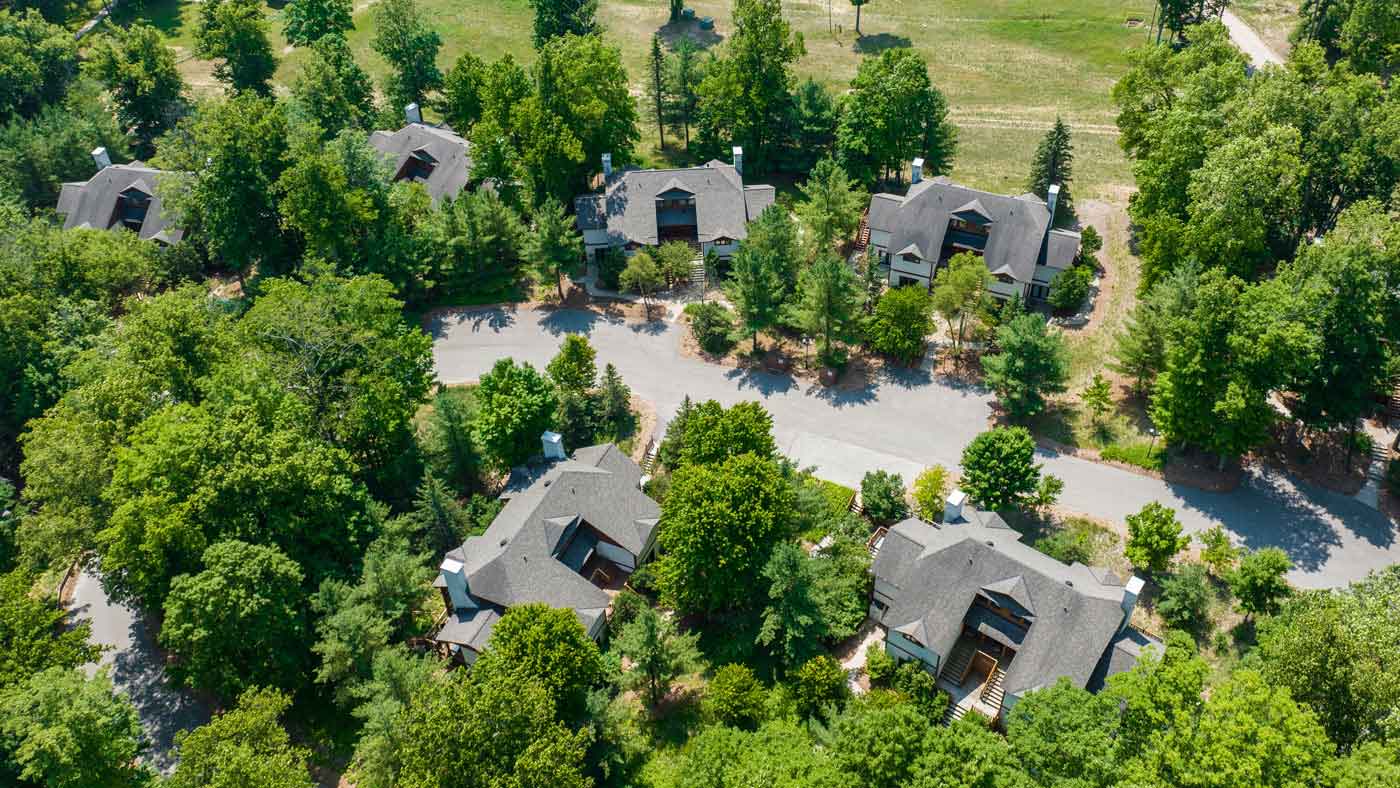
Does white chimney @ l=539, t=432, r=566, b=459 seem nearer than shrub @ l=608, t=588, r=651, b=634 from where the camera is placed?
No

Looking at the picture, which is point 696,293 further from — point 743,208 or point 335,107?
point 335,107

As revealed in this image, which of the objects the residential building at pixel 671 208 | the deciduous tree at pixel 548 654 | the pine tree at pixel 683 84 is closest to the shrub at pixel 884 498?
the deciduous tree at pixel 548 654

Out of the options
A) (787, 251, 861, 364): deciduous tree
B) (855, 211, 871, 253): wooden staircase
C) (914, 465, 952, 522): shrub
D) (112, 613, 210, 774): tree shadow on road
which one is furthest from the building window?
(112, 613, 210, 774): tree shadow on road

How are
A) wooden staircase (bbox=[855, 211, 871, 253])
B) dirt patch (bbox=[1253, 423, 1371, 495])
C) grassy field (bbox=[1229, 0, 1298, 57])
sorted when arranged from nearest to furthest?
dirt patch (bbox=[1253, 423, 1371, 495]) → wooden staircase (bbox=[855, 211, 871, 253]) → grassy field (bbox=[1229, 0, 1298, 57])

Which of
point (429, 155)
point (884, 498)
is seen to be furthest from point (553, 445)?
point (429, 155)

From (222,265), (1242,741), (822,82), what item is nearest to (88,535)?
(222,265)

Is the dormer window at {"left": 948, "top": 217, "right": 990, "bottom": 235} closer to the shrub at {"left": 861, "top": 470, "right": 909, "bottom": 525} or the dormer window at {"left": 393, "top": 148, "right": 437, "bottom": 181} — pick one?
the shrub at {"left": 861, "top": 470, "right": 909, "bottom": 525}
